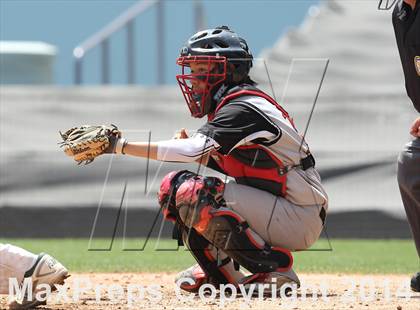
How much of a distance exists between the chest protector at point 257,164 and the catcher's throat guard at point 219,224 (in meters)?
0.20

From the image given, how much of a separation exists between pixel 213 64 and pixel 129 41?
939 centimetres

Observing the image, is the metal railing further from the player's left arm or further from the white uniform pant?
the white uniform pant

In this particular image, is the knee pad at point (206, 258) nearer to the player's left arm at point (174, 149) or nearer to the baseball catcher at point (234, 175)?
the baseball catcher at point (234, 175)

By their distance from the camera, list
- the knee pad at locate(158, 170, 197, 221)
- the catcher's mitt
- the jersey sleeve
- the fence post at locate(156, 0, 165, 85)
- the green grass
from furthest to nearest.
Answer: the fence post at locate(156, 0, 165, 85), the green grass, the knee pad at locate(158, 170, 197, 221), the jersey sleeve, the catcher's mitt

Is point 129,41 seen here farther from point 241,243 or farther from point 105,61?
Answer: point 241,243

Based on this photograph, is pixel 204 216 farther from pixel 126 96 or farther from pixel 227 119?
pixel 126 96

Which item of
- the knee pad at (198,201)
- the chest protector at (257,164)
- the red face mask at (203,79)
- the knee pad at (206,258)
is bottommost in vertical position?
the knee pad at (206,258)

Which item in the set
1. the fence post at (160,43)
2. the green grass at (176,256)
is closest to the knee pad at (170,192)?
the green grass at (176,256)

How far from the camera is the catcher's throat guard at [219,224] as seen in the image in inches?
208

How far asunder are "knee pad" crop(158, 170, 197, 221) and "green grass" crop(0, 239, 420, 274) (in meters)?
2.31

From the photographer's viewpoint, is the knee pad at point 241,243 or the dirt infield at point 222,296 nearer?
the dirt infield at point 222,296

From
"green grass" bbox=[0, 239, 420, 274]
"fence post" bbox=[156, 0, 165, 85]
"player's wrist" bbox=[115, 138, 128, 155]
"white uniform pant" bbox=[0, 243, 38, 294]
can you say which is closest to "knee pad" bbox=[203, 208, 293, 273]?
"player's wrist" bbox=[115, 138, 128, 155]

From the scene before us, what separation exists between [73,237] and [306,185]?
20.0 feet

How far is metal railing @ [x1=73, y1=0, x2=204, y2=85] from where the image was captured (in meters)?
14.5
